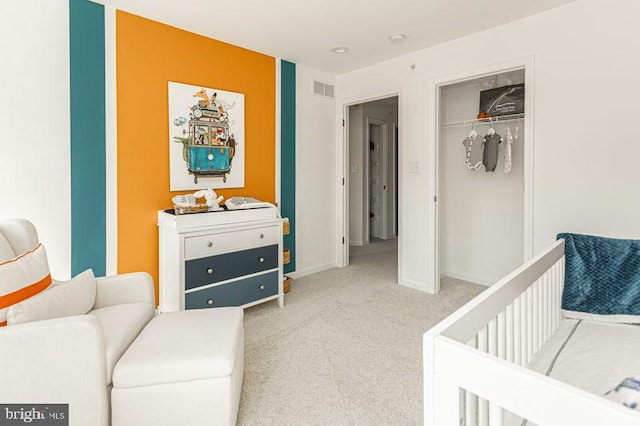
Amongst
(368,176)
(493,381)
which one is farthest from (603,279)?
(368,176)

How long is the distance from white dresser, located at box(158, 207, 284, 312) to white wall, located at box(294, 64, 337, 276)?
993 millimetres

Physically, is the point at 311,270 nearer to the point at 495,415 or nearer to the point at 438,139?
the point at 438,139

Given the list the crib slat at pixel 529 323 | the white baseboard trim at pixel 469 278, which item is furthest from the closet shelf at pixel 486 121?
the crib slat at pixel 529 323

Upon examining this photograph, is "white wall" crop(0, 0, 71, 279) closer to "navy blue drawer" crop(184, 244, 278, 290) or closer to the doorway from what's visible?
"navy blue drawer" crop(184, 244, 278, 290)

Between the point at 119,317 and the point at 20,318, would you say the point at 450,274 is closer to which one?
the point at 119,317

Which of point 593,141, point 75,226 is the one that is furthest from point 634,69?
point 75,226

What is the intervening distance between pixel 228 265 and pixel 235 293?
24 cm

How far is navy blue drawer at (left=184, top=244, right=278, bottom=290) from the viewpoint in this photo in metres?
2.56

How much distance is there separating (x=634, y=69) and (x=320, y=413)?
9.27 feet

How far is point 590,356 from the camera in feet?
4.84

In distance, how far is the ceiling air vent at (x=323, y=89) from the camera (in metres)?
4.09

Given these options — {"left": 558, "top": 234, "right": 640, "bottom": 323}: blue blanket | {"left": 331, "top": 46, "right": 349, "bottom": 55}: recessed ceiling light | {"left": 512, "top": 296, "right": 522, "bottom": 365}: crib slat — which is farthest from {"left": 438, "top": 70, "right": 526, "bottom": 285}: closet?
{"left": 512, "top": 296, "right": 522, "bottom": 365}: crib slat

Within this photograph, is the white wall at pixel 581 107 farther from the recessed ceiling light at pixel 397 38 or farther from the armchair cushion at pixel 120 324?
the armchair cushion at pixel 120 324

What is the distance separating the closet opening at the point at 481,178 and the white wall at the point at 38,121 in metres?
3.07
